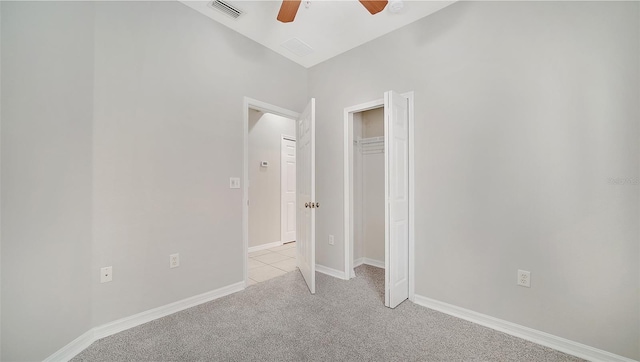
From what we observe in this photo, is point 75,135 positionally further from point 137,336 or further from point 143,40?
point 137,336

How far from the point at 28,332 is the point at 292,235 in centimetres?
374

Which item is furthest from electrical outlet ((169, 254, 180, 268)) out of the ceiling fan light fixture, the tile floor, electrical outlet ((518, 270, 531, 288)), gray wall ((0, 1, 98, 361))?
the ceiling fan light fixture

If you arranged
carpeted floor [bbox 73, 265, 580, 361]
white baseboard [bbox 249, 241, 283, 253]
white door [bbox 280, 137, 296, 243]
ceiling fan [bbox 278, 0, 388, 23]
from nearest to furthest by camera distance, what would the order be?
carpeted floor [bbox 73, 265, 580, 361]
ceiling fan [bbox 278, 0, 388, 23]
white baseboard [bbox 249, 241, 283, 253]
white door [bbox 280, 137, 296, 243]

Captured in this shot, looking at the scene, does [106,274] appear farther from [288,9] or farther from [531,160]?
[531,160]

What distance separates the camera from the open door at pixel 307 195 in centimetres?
266

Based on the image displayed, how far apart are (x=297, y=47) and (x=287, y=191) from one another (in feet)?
8.62

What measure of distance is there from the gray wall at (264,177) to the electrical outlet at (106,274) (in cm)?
239

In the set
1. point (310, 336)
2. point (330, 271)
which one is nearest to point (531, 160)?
point (310, 336)

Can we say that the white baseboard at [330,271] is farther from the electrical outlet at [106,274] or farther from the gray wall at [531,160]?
the electrical outlet at [106,274]

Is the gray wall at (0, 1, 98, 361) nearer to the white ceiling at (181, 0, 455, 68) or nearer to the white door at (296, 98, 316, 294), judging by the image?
the white ceiling at (181, 0, 455, 68)

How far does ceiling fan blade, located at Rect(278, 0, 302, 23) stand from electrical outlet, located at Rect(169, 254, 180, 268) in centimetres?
226

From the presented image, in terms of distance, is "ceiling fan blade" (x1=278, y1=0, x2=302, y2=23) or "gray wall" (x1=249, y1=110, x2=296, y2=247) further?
"gray wall" (x1=249, y1=110, x2=296, y2=247)

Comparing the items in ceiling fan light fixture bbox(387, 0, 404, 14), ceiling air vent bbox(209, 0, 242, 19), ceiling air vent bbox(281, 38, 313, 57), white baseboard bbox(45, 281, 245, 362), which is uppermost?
ceiling air vent bbox(209, 0, 242, 19)

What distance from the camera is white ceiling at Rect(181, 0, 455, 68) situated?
2348 millimetres
